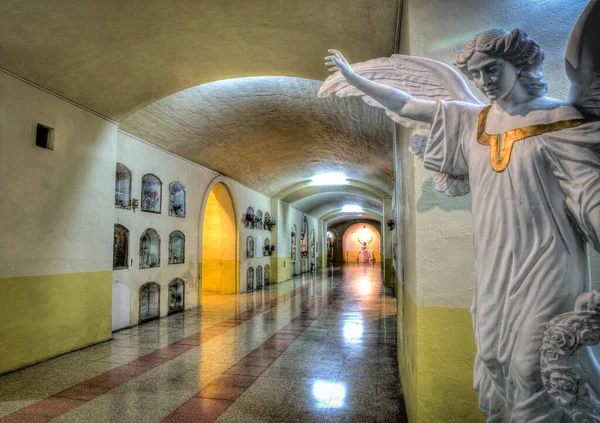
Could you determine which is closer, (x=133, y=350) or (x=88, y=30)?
(x=88, y=30)

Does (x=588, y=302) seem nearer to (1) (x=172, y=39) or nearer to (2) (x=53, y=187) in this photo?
(1) (x=172, y=39)

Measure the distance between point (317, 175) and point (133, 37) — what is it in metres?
9.96

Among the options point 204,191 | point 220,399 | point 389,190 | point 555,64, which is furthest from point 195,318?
point 389,190

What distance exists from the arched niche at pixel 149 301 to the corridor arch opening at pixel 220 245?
3699 millimetres

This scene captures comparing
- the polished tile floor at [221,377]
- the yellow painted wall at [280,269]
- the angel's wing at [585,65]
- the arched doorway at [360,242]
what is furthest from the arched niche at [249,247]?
the arched doorway at [360,242]

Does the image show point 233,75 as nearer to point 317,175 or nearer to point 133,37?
point 133,37

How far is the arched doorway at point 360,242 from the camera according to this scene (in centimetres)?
3596

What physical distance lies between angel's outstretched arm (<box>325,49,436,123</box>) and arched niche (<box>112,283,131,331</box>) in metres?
5.96

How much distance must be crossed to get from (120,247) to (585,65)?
267 inches

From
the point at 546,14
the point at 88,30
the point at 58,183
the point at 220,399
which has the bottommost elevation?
the point at 220,399

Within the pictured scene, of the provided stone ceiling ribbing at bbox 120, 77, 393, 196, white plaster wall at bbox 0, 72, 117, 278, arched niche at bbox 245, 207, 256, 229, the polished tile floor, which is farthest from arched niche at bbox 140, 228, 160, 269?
arched niche at bbox 245, 207, 256, 229

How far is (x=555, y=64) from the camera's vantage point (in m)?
2.53

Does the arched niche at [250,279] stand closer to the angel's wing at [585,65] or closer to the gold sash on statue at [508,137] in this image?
the gold sash on statue at [508,137]

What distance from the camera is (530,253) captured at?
145 cm
